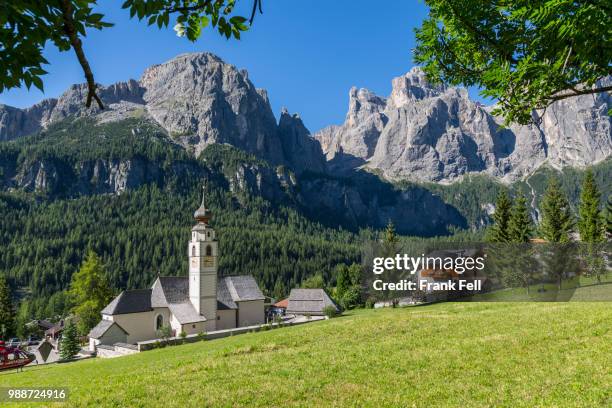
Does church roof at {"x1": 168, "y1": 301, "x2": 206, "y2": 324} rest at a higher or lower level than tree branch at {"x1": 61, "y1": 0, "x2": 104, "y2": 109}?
lower

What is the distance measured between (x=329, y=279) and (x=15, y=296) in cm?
9519

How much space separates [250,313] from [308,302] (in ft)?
34.2

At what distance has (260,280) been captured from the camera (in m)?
131

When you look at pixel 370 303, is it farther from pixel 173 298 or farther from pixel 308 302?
pixel 173 298

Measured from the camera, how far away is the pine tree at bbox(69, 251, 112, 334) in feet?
171

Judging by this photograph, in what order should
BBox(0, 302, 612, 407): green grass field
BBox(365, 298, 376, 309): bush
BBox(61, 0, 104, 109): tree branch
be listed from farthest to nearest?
BBox(365, 298, 376, 309): bush → BBox(0, 302, 612, 407): green grass field → BBox(61, 0, 104, 109): tree branch

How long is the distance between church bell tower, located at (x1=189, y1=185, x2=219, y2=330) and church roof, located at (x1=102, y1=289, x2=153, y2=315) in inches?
211

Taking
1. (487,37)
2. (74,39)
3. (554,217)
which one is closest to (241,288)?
(554,217)

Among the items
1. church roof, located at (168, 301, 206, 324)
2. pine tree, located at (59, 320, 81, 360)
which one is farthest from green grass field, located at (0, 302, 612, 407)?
church roof, located at (168, 301, 206, 324)

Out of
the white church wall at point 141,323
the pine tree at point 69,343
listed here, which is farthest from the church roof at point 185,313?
the pine tree at point 69,343

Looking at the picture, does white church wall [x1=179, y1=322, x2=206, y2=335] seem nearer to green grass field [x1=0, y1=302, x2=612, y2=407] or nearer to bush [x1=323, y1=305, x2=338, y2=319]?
bush [x1=323, y1=305, x2=338, y2=319]

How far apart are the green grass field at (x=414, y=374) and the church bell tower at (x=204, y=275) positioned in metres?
35.6

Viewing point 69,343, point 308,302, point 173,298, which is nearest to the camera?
point 69,343

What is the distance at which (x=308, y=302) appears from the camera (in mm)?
65500
